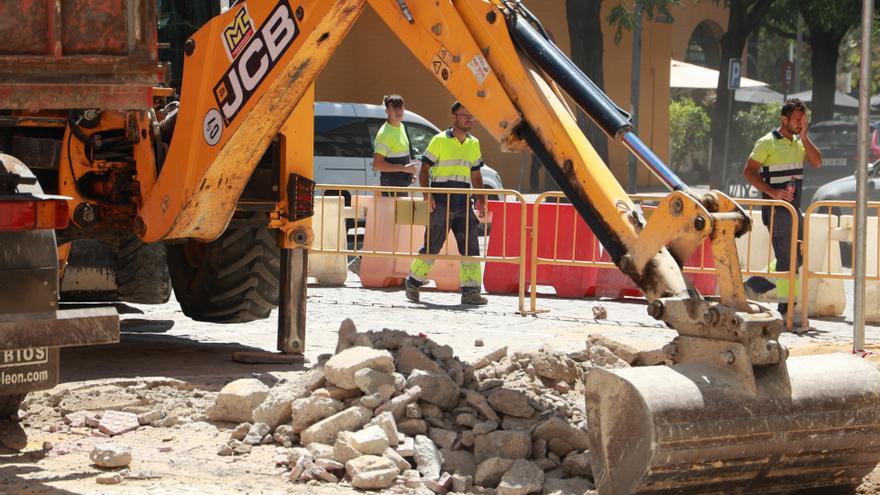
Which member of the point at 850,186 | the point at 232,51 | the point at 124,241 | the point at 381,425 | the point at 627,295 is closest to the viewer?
the point at 381,425

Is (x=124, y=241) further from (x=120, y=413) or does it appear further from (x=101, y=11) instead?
(x=101, y=11)

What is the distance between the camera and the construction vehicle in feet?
19.1

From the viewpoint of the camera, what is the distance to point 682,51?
41.8 meters

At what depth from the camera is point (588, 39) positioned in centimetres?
2508

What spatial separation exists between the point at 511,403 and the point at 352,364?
33.4 inches

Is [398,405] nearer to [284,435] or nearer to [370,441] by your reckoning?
[370,441]

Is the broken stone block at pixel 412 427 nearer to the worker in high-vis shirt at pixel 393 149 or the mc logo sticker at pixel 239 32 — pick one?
the mc logo sticker at pixel 239 32

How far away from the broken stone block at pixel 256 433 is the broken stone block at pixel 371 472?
728 mm

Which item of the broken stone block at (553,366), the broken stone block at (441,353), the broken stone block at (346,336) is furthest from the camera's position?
the broken stone block at (346,336)

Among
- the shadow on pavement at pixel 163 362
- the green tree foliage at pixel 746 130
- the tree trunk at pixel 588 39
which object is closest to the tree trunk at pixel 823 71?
the green tree foliage at pixel 746 130

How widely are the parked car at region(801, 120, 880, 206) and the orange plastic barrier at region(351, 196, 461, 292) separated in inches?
587

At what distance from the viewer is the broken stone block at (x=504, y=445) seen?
6.79m

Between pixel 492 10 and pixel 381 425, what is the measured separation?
2155 millimetres

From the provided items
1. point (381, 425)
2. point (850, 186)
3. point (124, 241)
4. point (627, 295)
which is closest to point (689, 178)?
point (850, 186)
